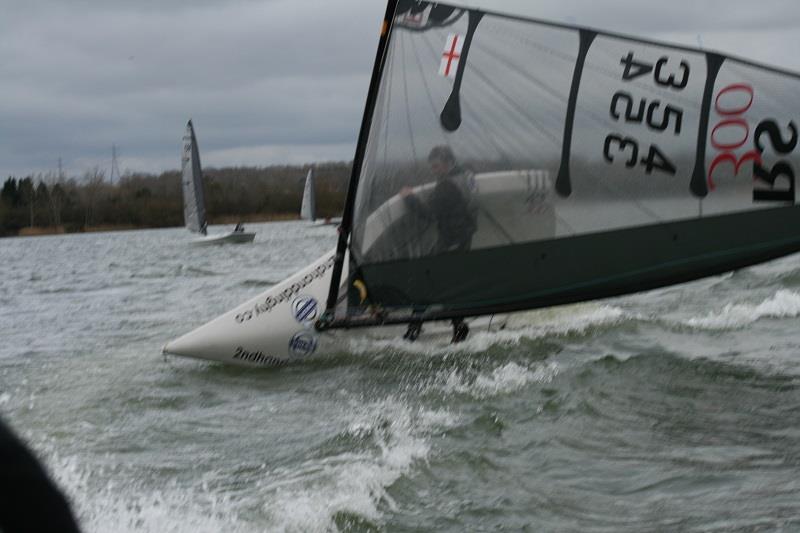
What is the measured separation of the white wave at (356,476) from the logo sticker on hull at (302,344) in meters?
2.00

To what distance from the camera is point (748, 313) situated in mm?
9664

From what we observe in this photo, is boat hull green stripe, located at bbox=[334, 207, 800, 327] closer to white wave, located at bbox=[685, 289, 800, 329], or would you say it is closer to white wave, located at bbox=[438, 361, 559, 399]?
white wave, located at bbox=[438, 361, 559, 399]

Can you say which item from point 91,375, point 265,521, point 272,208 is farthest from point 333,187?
point 265,521

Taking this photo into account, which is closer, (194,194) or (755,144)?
(755,144)

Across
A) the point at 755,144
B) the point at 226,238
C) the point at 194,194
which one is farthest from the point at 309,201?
the point at 755,144

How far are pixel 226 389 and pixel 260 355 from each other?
1.95 ft

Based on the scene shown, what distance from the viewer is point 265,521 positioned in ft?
13.6

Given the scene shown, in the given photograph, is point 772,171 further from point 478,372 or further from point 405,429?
point 405,429

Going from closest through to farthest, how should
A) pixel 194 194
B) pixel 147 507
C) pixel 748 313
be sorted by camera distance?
1. pixel 147 507
2. pixel 748 313
3. pixel 194 194

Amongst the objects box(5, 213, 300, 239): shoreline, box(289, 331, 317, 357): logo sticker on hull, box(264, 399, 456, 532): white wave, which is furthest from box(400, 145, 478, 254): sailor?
box(5, 213, 300, 239): shoreline

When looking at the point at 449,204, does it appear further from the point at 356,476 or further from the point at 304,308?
the point at 356,476

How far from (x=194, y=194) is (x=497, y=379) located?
28.5 metres

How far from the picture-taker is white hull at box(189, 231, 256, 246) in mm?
34531

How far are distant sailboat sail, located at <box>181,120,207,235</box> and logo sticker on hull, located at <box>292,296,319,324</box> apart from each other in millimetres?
26509
